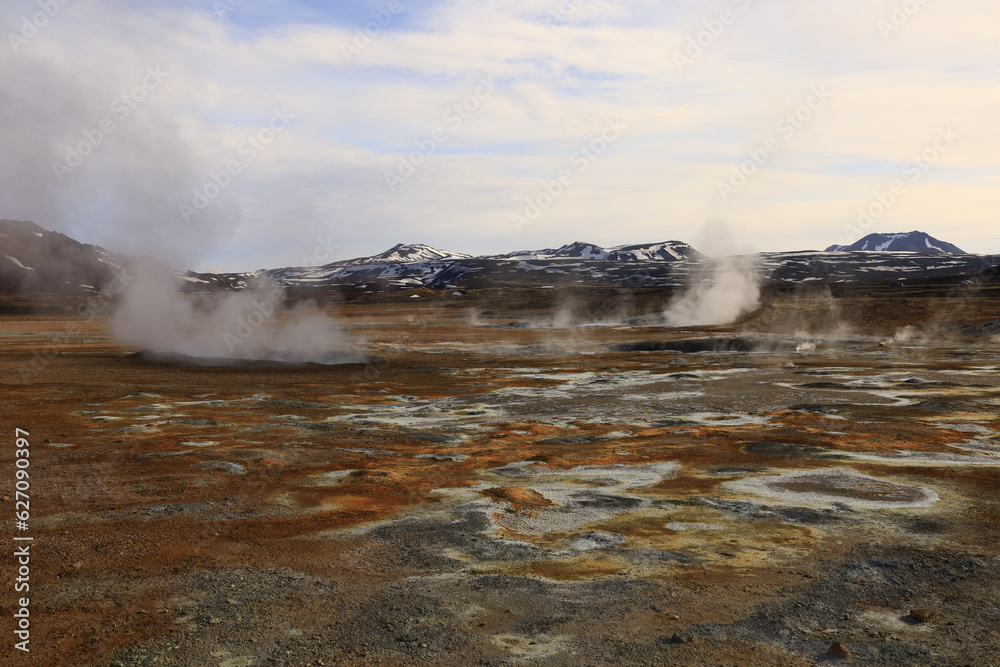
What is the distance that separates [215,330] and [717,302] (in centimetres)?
5345

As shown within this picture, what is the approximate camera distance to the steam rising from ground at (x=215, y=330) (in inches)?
1709

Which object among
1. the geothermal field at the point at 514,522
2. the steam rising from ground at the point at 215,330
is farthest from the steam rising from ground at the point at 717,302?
the geothermal field at the point at 514,522

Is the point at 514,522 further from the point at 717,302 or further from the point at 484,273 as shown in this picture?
the point at 484,273

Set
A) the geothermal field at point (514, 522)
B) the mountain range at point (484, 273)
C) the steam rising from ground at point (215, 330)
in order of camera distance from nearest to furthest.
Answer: the geothermal field at point (514, 522)
the steam rising from ground at point (215, 330)
the mountain range at point (484, 273)

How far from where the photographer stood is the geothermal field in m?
8.45

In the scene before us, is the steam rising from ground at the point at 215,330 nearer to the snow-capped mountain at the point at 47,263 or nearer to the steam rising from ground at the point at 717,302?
the steam rising from ground at the point at 717,302

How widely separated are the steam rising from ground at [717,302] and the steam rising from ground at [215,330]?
1504 inches

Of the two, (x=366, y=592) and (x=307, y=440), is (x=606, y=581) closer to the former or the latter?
(x=366, y=592)

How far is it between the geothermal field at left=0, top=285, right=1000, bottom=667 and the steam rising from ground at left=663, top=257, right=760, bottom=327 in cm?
4375

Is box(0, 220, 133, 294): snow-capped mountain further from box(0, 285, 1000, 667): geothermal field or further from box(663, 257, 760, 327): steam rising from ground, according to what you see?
box(0, 285, 1000, 667): geothermal field

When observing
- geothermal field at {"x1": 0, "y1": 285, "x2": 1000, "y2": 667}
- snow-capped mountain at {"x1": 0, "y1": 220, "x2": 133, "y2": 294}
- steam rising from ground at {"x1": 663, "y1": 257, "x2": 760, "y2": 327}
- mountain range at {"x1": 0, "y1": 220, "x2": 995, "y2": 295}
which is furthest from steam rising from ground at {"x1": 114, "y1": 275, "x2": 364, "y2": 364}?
snow-capped mountain at {"x1": 0, "y1": 220, "x2": 133, "y2": 294}

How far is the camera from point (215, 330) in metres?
49.0

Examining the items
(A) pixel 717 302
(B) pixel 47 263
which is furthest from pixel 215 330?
(B) pixel 47 263

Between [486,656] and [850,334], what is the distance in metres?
61.7
